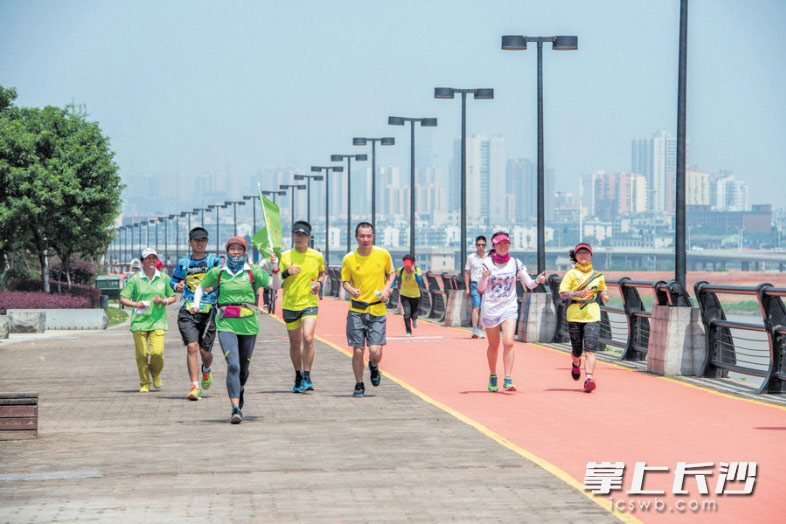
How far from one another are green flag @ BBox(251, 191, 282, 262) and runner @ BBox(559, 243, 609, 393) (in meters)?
3.68

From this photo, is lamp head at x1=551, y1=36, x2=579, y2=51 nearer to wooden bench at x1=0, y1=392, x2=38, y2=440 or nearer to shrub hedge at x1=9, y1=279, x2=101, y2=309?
wooden bench at x1=0, y1=392, x2=38, y2=440

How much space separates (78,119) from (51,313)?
14.9 meters

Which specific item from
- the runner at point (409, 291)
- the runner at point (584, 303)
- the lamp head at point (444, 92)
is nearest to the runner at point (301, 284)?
the runner at point (584, 303)

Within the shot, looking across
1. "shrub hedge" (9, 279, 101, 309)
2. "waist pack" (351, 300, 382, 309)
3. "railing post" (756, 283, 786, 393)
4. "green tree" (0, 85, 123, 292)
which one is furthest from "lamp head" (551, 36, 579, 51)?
"shrub hedge" (9, 279, 101, 309)

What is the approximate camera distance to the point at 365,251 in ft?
46.5

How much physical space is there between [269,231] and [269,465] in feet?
12.1

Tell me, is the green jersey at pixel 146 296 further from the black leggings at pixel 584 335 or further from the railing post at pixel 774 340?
the railing post at pixel 774 340

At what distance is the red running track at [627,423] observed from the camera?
27.5ft

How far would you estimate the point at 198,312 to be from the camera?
14398 millimetres

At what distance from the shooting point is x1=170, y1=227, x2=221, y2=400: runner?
14.2 m

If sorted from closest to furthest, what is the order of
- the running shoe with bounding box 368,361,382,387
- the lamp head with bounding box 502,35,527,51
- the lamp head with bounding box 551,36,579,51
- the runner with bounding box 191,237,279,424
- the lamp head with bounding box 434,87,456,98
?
1. the runner with bounding box 191,237,279,424
2. the running shoe with bounding box 368,361,382,387
3. the lamp head with bounding box 502,35,527,51
4. the lamp head with bounding box 551,36,579,51
5. the lamp head with bounding box 434,87,456,98

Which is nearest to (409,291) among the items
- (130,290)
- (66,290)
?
(130,290)

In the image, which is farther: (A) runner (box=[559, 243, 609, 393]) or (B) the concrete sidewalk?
(A) runner (box=[559, 243, 609, 393])

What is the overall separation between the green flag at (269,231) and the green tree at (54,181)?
31843 millimetres
